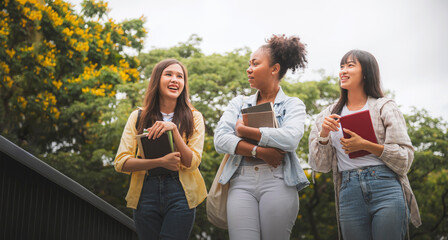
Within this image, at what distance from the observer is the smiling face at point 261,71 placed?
3324mm

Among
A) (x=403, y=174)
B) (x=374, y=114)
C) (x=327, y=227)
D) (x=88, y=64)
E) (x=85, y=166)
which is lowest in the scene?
(x=327, y=227)

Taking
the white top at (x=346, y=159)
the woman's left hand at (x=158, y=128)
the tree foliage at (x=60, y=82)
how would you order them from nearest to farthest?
the woman's left hand at (x=158, y=128) < the white top at (x=346, y=159) < the tree foliage at (x=60, y=82)

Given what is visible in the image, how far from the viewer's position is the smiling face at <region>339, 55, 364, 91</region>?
332 cm

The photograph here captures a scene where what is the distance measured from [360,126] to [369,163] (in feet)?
0.88

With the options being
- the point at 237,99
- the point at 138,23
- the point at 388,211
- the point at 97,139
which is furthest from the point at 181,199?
the point at 138,23

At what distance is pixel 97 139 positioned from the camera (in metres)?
9.48

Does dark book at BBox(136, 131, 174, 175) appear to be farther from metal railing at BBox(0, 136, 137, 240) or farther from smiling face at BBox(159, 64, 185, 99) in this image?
metal railing at BBox(0, 136, 137, 240)

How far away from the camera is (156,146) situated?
3.02 meters

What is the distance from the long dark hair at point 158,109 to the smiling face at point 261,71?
0.56 meters

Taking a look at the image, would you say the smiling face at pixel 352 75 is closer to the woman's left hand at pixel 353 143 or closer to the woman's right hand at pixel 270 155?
the woman's left hand at pixel 353 143

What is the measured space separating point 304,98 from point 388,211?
23.6 feet

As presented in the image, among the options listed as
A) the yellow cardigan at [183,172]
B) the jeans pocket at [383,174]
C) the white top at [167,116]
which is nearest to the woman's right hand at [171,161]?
the yellow cardigan at [183,172]

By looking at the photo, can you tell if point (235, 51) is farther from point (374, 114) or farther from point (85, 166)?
point (374, 114)

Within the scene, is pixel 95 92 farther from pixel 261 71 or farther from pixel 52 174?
pixel 261 71
